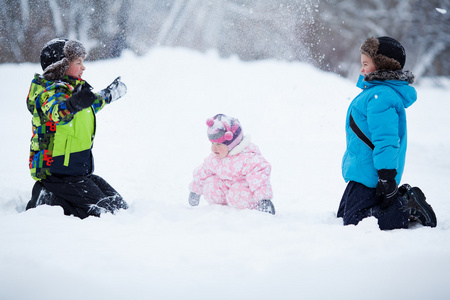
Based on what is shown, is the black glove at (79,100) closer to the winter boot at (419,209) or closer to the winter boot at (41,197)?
the winter boot at (41,197)

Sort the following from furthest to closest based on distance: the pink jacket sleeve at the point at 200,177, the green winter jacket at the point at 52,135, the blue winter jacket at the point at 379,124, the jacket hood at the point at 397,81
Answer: the pink jacket sleeve at the point at 200,177 → the green winter jacket at the point at 52,135 → the jacket hood at the point at 397,81 → the blue winter jacket at the point at 379,124

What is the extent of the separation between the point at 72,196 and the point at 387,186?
2.14m

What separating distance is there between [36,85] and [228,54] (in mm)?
10138

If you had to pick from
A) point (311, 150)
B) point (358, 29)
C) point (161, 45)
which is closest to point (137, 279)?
point (311, 150)

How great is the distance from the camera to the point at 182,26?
12.8 m

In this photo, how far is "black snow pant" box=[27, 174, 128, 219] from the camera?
282 cm

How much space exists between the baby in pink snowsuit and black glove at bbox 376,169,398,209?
0.77 metres

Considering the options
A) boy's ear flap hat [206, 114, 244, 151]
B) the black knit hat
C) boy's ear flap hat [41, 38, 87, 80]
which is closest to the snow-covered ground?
boy's ear flap hat [206, 114, 244, 151]

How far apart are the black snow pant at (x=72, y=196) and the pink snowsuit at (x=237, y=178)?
0.74 meters

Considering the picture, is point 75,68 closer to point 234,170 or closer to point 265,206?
point 234,170

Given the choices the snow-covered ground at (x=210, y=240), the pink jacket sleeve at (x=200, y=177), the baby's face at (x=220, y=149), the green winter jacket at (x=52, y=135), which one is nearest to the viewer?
the snow-covered ground at (x=210, y=240)

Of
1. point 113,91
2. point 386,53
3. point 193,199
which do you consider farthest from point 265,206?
point 113,91

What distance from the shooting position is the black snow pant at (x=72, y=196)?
2820 millimetres

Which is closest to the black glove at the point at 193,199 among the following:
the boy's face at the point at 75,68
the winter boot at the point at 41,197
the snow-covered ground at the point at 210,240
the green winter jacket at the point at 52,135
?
the snow-covered ground at the point at 210,240
